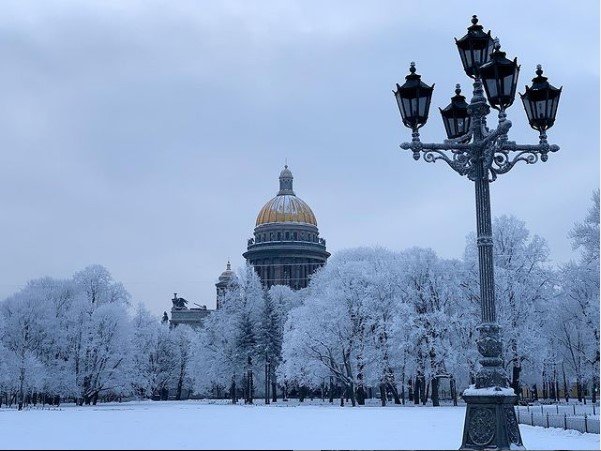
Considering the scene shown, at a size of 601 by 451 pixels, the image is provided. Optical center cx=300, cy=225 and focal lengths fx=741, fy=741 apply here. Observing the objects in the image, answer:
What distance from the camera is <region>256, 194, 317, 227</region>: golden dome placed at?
5778 inches

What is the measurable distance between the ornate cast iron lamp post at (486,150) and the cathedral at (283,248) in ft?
391

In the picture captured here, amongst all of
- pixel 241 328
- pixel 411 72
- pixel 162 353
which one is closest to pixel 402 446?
pixel 411 72

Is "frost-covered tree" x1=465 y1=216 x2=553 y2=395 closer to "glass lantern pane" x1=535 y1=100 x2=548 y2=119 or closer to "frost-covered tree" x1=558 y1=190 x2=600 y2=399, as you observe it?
"frost-covered tree" x1=558 y1=190 x2=600 y2=399

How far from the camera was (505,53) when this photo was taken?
44.9ft

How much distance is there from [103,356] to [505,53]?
6452 cm

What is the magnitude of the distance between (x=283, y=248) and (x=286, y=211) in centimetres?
1073

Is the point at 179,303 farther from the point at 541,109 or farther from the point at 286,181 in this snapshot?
the point at 541,109

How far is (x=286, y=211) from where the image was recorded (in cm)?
14800

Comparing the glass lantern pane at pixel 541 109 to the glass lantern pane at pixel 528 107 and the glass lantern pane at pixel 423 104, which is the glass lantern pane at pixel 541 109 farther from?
the glass lantern pane at pixel 423 104

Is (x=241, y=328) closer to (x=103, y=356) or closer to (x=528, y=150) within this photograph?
(x=103, y=356)

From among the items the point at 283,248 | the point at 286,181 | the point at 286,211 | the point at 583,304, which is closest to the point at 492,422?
the point at 583,304

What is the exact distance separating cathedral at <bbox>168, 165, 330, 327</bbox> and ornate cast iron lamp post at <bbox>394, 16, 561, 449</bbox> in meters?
119

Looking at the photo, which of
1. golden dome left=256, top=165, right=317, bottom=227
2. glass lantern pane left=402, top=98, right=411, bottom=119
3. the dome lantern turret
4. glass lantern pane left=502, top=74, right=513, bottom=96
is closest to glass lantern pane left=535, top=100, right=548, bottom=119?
glass lantern pane left=502, top=74, right=513, bottom=96

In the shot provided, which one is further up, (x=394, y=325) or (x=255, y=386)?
(x=394, y=325)
